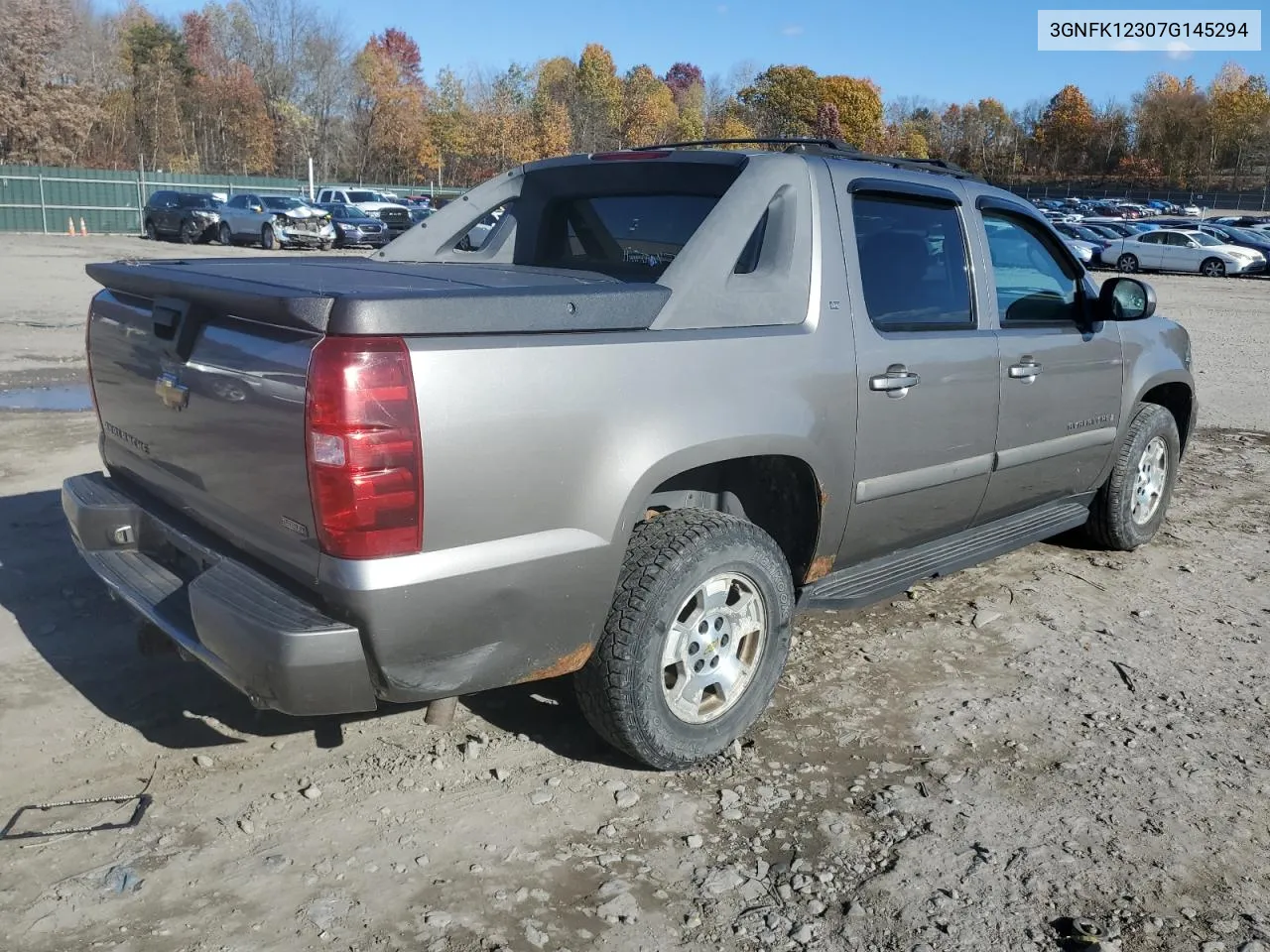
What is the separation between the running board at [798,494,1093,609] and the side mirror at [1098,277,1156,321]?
891mm

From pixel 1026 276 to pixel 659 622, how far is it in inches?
101

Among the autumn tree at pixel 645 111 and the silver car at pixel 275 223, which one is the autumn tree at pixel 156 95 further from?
the silver car at pixel 275 223

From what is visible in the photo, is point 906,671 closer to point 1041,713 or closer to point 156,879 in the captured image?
point 1041,713

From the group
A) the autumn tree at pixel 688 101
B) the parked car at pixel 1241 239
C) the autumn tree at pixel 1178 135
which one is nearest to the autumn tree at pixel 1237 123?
the autumn tree at pixel 1178 135

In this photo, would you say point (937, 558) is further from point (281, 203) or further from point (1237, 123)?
point (1237, 123)

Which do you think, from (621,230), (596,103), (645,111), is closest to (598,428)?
(621,230)

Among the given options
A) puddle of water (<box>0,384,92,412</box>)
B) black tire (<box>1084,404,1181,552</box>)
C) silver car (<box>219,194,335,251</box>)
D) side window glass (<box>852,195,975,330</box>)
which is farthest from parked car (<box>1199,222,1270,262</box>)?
side window glass (<box>852,195,975,330</box>)

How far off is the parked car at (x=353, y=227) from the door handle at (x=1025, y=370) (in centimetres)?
3000

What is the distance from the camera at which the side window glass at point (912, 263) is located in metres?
3.91

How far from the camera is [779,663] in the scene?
12.0 ft

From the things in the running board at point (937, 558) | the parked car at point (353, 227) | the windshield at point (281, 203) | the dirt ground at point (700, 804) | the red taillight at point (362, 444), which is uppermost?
the windshield at point (281, 203)

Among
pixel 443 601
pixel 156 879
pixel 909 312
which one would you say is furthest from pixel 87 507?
pixel 909 312

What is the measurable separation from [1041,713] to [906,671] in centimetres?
54

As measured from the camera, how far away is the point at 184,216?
32.8 metres
